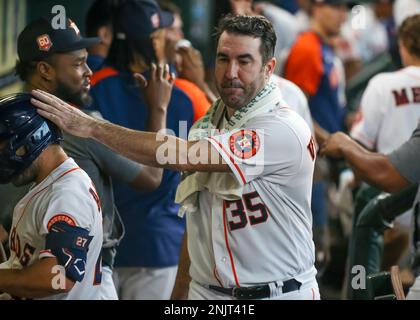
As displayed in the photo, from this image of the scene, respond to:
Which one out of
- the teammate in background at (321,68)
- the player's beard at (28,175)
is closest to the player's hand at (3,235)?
the player's beard at (28,175)

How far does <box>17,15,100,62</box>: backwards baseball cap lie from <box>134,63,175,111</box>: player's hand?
21.7 inches

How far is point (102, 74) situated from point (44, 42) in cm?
112

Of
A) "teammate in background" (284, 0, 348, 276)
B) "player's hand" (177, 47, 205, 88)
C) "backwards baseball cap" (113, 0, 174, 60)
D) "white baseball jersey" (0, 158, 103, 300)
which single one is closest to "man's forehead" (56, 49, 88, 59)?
"white baseball jersey" (0, 158, 103, 300)

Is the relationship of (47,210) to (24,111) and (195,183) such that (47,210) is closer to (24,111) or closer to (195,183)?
(24,111)

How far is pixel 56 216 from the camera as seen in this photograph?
3.24 meters

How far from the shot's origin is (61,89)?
3.74 metres

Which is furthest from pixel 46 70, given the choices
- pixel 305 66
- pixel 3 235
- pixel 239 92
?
pixel 305 66

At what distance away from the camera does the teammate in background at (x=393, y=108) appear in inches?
223

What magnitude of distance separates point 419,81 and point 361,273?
1644mm

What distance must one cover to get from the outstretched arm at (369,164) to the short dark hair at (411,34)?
4.84ft

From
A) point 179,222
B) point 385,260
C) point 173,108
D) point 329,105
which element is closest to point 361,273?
point 179,222

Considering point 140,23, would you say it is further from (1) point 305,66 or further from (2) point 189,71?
(1) point 305,66

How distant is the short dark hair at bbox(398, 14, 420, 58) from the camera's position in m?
5.36

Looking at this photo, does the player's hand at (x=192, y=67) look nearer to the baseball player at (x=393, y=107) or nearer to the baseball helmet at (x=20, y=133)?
the baseball player at (x=393, y=107)
